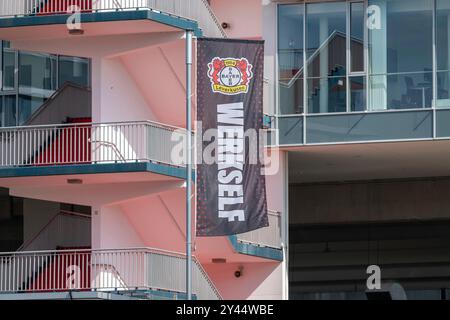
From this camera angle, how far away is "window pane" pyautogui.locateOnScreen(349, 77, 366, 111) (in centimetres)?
4916

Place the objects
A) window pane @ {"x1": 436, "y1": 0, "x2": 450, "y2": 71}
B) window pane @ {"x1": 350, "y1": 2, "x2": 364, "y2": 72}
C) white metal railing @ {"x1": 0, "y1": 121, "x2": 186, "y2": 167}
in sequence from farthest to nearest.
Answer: window pane @ {"x1": 350, "y1": 2, "x2": 364, "y2": 72}, window pane @ {"x1": 436, "y1": 0, "x2": 450, "y2": 71}, white metal railing @ {"x1": 0, "y1": 121, "x2": 186, "y2": 167}

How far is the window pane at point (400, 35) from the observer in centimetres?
4916

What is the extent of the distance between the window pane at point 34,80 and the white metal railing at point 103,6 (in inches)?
150

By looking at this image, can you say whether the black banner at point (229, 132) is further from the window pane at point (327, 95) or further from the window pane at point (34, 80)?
the window pane at point (34, 80)

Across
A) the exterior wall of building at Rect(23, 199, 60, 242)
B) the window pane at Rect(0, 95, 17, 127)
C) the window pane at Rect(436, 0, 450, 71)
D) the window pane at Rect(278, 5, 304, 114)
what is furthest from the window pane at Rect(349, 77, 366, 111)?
the window pane at Rect(0, 95, 17, 127)

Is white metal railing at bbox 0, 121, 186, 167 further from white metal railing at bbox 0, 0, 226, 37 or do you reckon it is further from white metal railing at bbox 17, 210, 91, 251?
white metal railing at bbox 17, 210, 91, 251

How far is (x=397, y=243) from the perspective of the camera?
57.9 meters

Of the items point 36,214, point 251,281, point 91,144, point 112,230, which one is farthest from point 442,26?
point 36,214

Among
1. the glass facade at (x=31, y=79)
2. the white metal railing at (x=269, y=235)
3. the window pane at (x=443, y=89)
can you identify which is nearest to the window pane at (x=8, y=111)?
the glass facade at (x=31, y=79)

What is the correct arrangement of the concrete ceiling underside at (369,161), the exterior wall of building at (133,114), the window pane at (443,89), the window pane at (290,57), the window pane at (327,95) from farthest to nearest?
1. the concrete ceiling underside at (369,161)
2. the window pane at (290,57)
3. the window pane at (327,95)
4. the window pane at (443,89)
5. the exterior wall of building at (133,114)

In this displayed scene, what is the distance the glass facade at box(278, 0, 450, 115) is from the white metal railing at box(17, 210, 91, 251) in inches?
239

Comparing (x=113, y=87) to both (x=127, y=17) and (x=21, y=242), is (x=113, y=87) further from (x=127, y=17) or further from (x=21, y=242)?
(x=21, y=242)
